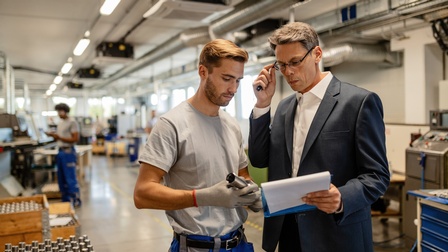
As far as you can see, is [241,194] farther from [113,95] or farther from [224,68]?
[113,95]

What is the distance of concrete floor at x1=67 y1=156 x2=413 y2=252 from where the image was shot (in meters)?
4.23

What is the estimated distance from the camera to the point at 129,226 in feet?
16.3

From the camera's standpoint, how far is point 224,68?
4.61ft

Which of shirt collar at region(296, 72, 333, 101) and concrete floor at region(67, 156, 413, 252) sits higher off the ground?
shirt collar at region(296, 72, 333, 101)

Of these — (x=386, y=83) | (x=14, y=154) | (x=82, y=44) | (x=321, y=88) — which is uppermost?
(x=82, y=44)

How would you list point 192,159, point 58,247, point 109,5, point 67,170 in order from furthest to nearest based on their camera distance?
point 67,170 < point 109,5 < point 58,247 < point 192,159

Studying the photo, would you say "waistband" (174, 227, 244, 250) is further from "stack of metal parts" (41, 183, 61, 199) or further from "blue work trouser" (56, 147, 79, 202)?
"stack of metal parts" (41, 183, 61, 199)

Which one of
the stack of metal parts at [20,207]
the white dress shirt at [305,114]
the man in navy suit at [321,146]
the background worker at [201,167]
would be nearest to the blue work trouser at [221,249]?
the background worker at [201,167]

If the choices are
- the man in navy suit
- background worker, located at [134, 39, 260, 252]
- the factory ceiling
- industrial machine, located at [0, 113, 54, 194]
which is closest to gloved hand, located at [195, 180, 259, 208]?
background worker, located at [134, 39, 260, 252]

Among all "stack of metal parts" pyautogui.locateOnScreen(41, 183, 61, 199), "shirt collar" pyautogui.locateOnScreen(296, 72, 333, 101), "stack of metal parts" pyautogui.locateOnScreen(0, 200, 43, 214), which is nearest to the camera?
"shirt collar" pyautogui.locateOnScreen(296, 72, 333, 101)

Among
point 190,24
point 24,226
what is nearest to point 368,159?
point 24,226

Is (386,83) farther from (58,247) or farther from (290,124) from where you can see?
(58,247)

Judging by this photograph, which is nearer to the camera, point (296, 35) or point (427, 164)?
point (296, 35)

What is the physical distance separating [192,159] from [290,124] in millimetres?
486
